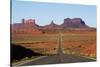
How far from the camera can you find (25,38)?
210 cm

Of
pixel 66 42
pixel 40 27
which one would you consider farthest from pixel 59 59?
pixel 40 27

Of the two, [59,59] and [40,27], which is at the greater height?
[40,27]

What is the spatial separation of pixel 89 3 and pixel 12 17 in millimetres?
929

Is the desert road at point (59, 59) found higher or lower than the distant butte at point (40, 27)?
lower

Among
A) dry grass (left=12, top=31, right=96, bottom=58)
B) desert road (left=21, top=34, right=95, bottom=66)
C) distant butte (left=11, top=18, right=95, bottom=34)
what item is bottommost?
desert road (left=21, top=34, right=95, bottom=66)

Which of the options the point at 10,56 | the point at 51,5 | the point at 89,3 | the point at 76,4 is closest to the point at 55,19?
the point at 51,5

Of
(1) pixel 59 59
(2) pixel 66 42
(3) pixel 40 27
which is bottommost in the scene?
→ (1) pixel 59 59

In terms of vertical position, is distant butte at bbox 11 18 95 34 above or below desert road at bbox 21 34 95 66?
above

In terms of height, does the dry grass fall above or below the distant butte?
below

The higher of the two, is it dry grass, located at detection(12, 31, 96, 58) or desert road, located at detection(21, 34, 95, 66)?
dry grass, located at detection(12, 31, 96, 58)

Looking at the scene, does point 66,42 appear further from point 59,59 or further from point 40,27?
point 40,27

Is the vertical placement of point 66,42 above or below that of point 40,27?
below

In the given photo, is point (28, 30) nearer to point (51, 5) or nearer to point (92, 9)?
point (51, 5)

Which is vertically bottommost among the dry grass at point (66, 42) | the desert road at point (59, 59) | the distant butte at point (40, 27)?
the desert road at point (59, 59)
